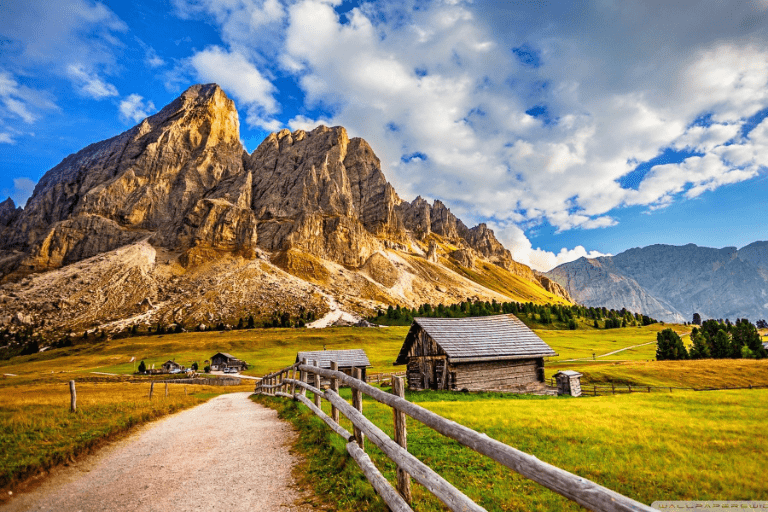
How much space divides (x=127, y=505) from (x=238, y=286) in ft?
537

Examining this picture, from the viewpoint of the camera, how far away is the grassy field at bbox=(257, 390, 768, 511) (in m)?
6.49

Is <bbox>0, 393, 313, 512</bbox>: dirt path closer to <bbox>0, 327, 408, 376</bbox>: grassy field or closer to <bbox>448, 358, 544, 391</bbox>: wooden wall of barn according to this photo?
<bbox>448, 358, 544, 391</bbox>: wooden wall of barn

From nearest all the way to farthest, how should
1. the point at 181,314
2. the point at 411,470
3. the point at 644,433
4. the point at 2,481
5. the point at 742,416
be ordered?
1. the point at 411,470
2. the point at 2,481
3. the point at 644,433
4. the point at 742,416
5. the point at 181,314

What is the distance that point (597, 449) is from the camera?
9344mm

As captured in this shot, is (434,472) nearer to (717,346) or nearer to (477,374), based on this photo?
(477,374)

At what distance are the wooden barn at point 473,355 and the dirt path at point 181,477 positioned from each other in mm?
19138

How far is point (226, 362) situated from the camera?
76875mm

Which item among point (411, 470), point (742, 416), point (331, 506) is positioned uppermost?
point (411, 470)

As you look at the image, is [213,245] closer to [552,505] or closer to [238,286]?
[238,286]

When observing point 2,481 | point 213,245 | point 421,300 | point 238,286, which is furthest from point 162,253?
point 2,481

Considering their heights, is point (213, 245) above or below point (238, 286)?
above

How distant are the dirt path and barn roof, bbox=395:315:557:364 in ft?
62.8

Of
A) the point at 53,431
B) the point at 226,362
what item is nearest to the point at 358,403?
the point at 53,431

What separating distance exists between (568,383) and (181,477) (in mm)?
32480
